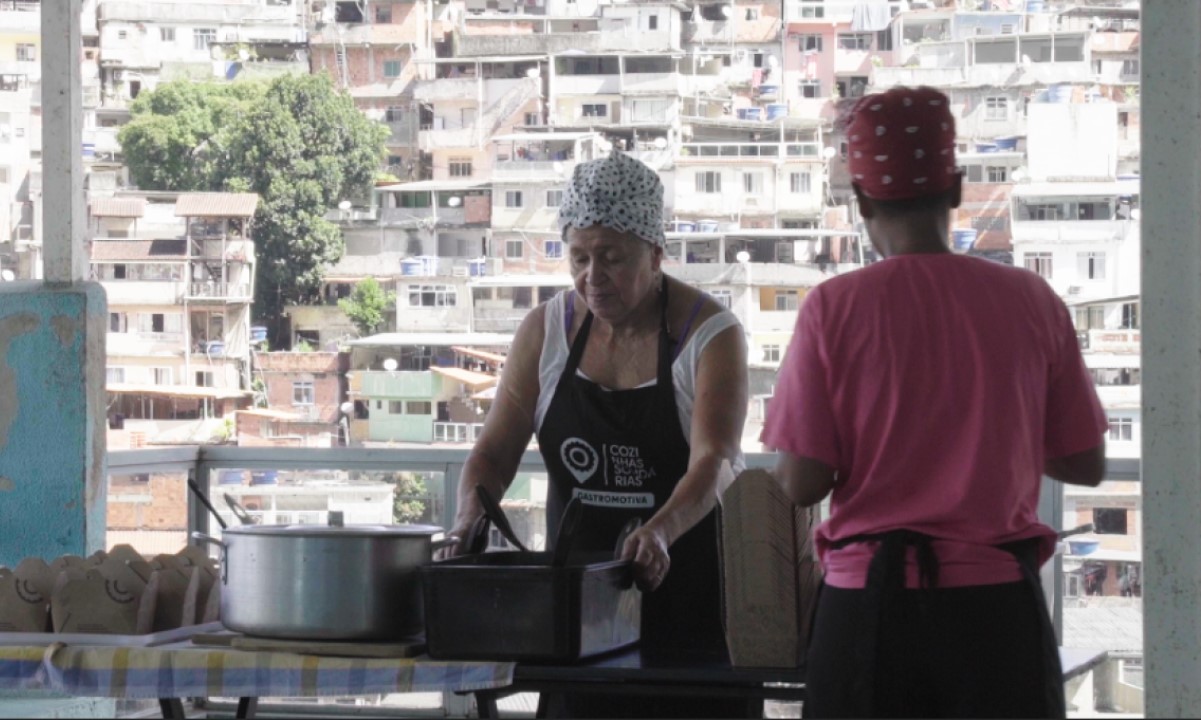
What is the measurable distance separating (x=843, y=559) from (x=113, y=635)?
1.17 metres

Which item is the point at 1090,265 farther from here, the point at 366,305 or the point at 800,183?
the point at 366,305

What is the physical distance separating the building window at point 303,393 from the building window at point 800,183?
41.8 ft

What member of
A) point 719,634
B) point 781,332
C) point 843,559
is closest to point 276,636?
point 719,634

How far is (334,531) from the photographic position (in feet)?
7.06

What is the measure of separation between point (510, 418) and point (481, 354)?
86.8 ft

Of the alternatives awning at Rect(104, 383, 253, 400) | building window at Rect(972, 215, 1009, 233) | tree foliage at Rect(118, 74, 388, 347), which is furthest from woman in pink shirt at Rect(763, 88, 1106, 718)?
building window at Rect(972, 215, 1009, 233)

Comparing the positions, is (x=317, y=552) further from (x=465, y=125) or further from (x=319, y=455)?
(x=465, y=125)

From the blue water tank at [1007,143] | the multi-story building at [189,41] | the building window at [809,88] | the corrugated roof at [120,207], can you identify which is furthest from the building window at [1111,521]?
the building window at [809,88]

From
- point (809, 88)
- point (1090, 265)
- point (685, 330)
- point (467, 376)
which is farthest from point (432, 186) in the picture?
point (685, 330)

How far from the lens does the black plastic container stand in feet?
6.81

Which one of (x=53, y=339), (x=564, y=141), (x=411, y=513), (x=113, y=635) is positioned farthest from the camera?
(x=564, y=141)

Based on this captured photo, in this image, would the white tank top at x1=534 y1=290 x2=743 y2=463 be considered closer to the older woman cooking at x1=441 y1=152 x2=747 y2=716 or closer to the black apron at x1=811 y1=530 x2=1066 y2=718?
the older woman cooking at x1=441 y1=152 x2=747 y2=716

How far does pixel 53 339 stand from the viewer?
13.4 ft

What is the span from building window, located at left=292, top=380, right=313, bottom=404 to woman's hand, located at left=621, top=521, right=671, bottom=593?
96.4ft
